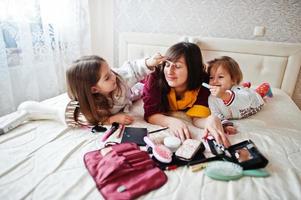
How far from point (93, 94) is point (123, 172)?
57 cm

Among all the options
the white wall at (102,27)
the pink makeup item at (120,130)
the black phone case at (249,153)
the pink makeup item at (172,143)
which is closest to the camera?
the black phone case at (249,153)

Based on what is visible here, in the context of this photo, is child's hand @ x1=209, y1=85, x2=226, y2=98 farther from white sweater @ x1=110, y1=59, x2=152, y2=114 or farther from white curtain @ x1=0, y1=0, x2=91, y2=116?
white curtain @ x1=0, y1=0, x2=91, y2=116

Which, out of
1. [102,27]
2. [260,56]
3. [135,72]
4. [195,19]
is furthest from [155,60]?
[102,27]

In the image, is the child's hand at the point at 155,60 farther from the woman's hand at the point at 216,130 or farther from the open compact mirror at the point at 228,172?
the open compact mirror at the point at 228,172

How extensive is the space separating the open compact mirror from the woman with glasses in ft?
0.93

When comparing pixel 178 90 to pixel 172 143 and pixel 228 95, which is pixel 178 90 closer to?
pixel 228 95

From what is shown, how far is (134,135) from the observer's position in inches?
36.9

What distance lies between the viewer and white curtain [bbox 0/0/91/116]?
1.28 meters

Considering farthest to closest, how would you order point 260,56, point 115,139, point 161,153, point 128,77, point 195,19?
point 195,19, point 260,56, point 128,77, point 115,139, point 161,153

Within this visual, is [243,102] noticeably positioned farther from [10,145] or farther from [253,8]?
[10,145]

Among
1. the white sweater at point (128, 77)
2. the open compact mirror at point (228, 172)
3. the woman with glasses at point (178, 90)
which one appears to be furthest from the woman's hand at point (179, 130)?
the white sweater at point (128, 77)

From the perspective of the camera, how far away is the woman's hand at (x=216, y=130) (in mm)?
887

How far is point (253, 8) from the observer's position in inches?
63.9

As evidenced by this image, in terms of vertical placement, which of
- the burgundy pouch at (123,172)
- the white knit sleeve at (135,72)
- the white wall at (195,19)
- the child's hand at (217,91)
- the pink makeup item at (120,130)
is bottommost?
the pink makeup item at (120,130)
